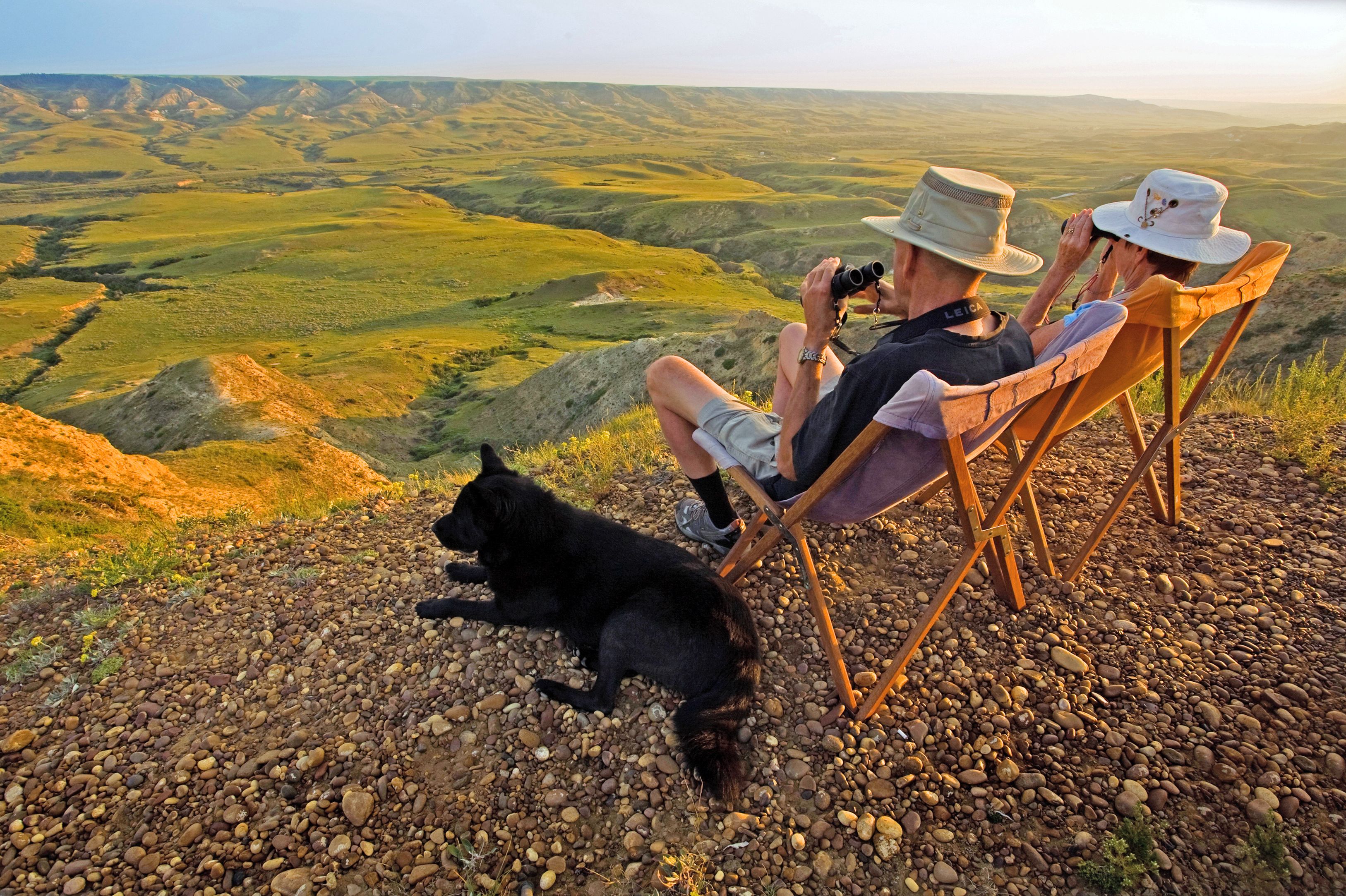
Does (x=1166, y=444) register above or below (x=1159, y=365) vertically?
below

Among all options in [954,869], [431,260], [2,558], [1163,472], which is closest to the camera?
[954,869]

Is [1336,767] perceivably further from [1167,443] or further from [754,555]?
[754,555]

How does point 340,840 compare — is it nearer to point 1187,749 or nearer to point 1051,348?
point 1187,749

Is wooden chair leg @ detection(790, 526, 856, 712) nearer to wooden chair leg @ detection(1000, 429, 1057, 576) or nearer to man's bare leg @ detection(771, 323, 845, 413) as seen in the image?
man's bare leg @ detection(771, 323, 845, 413)

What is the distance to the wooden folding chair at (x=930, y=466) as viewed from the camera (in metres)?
2.65

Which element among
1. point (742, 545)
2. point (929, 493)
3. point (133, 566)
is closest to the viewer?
point (742, 545)

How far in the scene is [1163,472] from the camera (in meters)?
5.17

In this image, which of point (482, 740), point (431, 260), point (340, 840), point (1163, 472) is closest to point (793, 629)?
point (482, 740)

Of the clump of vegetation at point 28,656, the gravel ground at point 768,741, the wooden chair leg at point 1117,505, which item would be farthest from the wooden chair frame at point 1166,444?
the clump of vegetation at point 28,656

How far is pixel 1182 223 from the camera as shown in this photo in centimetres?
379

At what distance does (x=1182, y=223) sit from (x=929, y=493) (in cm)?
221

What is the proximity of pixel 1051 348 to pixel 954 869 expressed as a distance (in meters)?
2.58

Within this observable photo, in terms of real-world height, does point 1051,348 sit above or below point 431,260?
above

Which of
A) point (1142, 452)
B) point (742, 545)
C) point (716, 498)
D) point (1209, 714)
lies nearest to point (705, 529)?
point (716, 498)
